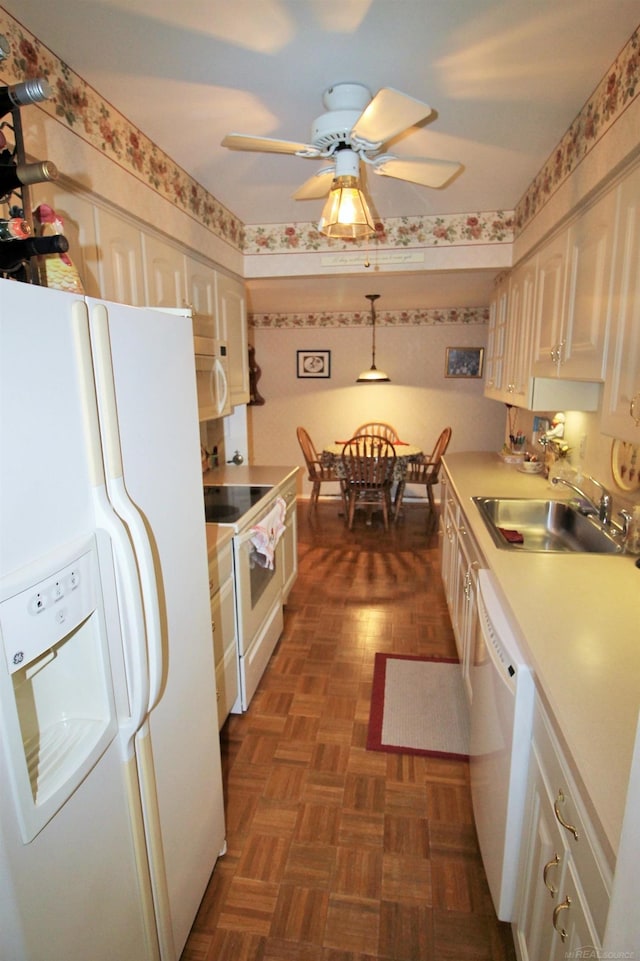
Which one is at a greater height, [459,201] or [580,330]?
[459,201]

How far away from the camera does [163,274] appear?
2.19 meters

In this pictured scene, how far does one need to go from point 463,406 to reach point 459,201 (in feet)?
9.93

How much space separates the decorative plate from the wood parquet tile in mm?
1295

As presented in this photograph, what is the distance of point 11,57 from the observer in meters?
1.35

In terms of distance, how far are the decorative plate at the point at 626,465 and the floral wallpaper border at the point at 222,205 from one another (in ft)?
3.65

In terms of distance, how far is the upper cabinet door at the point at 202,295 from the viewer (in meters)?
2.43

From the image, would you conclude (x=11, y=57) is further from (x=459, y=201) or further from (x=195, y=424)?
(x=459, y=201)

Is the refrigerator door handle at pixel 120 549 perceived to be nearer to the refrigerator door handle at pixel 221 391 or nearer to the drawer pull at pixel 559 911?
the drawer pull at pixel 559 911

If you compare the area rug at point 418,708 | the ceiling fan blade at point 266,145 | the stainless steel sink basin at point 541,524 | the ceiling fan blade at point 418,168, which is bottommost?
the area rug at point 418,708

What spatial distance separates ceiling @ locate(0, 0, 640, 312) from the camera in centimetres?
132

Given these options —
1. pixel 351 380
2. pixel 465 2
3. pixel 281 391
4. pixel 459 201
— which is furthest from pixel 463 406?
pixel 465 2

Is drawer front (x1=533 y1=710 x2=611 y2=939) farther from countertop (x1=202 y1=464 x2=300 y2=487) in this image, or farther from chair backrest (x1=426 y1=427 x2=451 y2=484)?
chair backrest (x1=426 y1=427 x2=451 y2=484)

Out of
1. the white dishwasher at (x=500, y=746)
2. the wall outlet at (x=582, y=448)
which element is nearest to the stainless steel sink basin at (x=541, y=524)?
the wall outlet at (x=582, y=448)

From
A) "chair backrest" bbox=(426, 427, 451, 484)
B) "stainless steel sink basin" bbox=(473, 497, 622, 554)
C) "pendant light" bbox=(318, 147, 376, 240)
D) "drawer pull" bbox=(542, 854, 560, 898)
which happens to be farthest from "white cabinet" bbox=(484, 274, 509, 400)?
"drawer pull" bbox=(542, 854, 560, 898)
